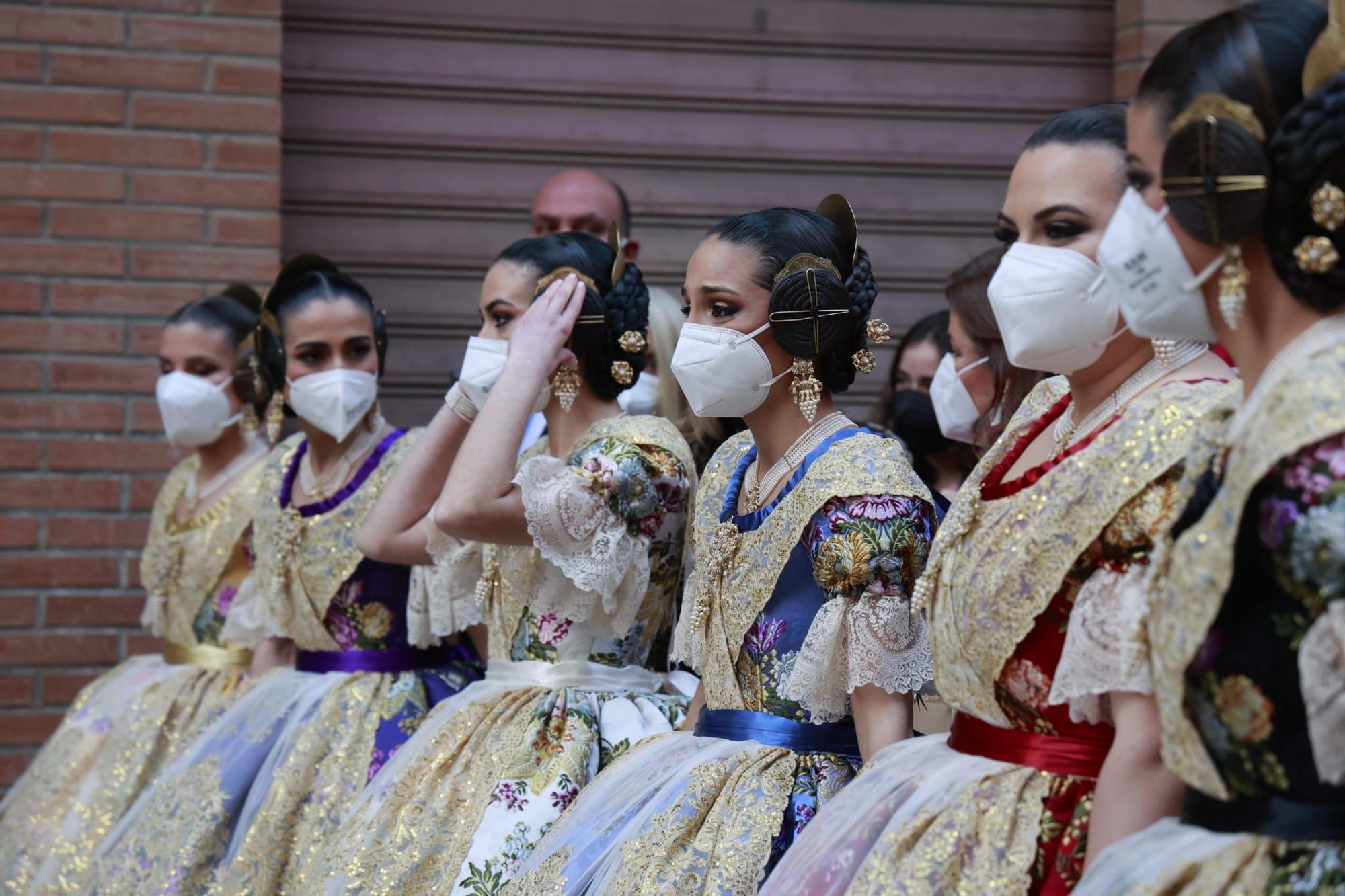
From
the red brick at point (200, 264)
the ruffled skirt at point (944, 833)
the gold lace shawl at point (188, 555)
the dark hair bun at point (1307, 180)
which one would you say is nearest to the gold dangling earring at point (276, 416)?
the gold lace shawl at point (188, 555)

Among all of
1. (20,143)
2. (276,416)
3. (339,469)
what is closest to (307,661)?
(339,469)

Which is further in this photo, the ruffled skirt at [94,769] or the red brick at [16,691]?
the red brick at [16,691]

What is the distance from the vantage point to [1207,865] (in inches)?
63.7

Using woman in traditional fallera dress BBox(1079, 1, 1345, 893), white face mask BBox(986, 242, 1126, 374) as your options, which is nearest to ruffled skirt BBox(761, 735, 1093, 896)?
woman in traditional fallera dress BBox(1079, 1, 1345, 893)

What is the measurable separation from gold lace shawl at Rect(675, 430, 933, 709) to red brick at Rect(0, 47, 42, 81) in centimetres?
315

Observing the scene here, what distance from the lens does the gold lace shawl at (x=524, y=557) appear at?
325cm

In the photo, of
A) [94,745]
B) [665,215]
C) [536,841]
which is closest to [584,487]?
[536,841]

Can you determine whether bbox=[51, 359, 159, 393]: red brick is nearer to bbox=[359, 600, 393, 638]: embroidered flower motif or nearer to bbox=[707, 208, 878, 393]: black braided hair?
bbox=[359, 600, 393, 638]: embroidered flower motif

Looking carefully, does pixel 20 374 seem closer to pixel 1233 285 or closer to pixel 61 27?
pixel 61 27

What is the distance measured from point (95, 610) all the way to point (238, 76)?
1.73 meters

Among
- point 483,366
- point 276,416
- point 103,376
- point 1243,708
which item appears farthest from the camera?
point 103,376

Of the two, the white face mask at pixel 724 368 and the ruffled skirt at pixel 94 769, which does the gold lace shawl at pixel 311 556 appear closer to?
the ruffled skirt at pixel 94 769

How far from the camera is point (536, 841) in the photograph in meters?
3.00

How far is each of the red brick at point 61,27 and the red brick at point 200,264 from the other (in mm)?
662
